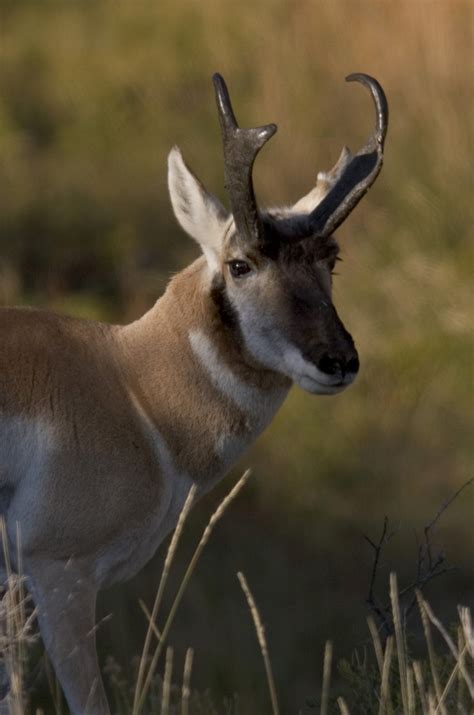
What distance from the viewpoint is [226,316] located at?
6320 mm

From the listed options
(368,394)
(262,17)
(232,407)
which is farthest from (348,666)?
(262,17)

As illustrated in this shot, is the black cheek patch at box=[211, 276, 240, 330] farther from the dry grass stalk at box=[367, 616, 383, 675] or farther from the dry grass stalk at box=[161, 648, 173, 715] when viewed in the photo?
the dry grass stalk at box=[161, 648, 173, 715]

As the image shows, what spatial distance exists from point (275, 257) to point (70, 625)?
1.48 metres

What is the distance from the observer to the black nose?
6.00 m

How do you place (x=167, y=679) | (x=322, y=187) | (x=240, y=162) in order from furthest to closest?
1. (x=322, y=187)
2. (x=240, y=162)
3. (x=167, y=679)

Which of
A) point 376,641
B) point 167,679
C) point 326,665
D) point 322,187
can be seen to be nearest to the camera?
point 167,679

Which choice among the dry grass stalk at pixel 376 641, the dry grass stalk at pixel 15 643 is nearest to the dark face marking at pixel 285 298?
the dry grass stalk at pixel 376 641

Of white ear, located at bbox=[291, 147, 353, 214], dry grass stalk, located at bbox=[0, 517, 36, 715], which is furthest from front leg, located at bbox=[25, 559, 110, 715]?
white ear, located at bbox=[291, 147, 353, 214]

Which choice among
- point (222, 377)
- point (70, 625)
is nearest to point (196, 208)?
point (222, 377)

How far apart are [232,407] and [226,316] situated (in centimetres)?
33

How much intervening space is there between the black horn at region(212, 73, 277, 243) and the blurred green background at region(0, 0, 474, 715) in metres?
3.51

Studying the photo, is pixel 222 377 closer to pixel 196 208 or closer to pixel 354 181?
pixel 196 208

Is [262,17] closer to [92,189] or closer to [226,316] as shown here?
[92,189]

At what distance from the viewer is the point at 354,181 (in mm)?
6488
